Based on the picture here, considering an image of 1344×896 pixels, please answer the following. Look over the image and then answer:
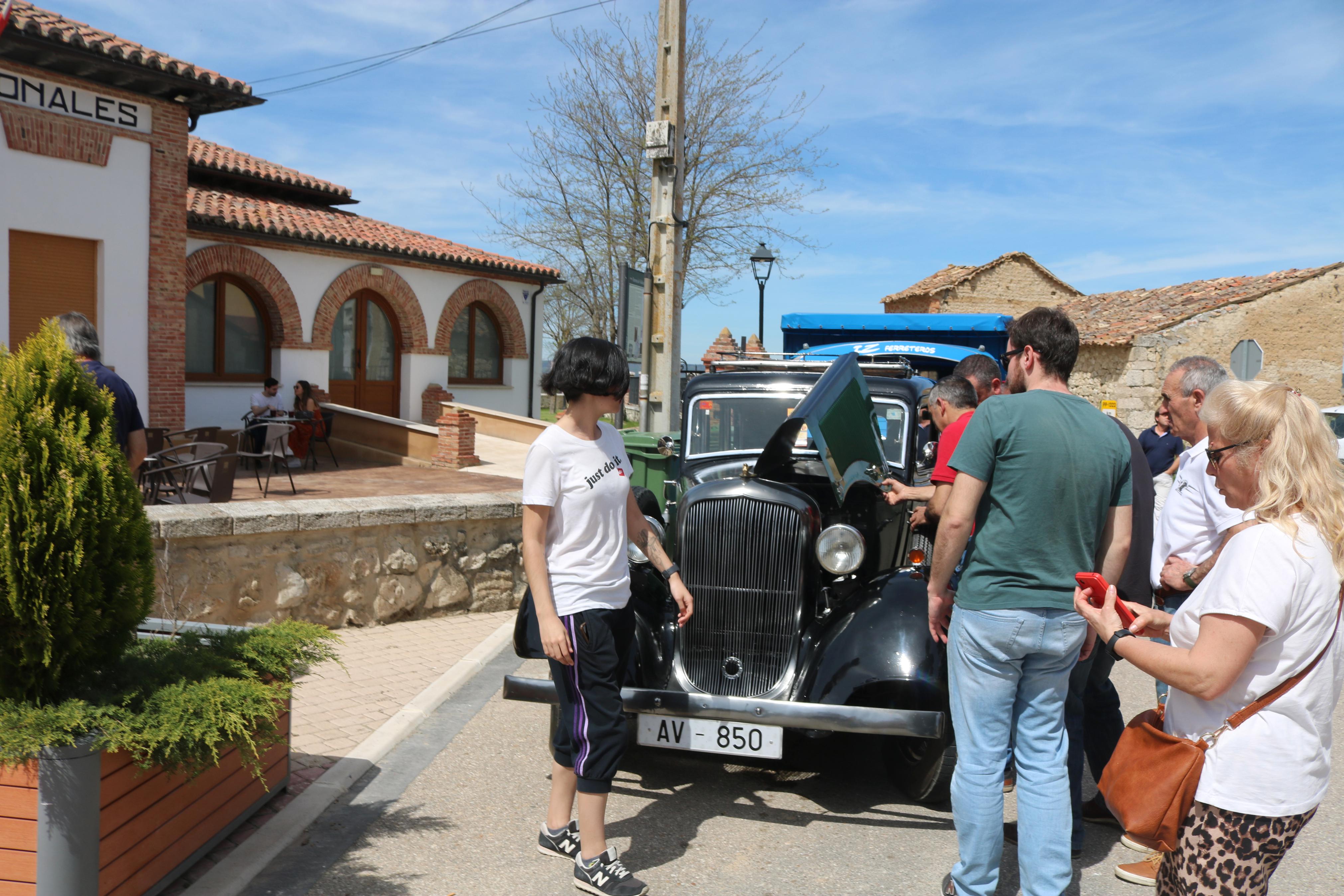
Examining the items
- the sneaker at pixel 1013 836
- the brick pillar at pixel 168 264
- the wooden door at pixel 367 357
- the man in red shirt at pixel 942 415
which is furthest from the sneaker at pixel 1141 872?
the wooden door at pixel 367 357

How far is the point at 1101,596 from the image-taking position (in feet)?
7.91

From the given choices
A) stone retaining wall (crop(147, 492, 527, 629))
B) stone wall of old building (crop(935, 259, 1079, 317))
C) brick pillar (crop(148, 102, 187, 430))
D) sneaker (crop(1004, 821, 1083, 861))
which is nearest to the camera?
sneaker (crop(1004, 821, 1083, 861))

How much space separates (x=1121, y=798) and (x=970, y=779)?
85 centimetres

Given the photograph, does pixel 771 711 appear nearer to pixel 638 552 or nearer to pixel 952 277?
pixel 638 552

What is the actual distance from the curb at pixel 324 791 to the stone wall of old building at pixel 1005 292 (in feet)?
83.2

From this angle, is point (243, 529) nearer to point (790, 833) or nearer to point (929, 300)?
point (790, 833)

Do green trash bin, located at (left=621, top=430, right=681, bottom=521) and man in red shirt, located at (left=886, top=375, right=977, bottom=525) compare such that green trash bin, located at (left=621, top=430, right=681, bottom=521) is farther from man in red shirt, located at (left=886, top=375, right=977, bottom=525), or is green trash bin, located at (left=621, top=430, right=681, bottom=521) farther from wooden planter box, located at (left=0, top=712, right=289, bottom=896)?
wooden planter box, located at (left=0, top=712, right=289, bottom=896)

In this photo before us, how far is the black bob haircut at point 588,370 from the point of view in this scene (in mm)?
3350

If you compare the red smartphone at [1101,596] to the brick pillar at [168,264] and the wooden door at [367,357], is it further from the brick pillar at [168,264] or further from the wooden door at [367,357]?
the wooden door at [367,357]

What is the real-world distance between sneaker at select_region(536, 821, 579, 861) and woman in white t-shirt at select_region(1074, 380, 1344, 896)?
82.4 inches

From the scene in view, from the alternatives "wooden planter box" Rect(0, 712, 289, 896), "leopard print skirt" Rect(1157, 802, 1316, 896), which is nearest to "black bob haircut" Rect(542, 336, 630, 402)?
"wooden planter box" Rect(0, 712, 289, 896)

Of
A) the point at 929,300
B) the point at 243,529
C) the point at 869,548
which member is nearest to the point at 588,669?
the point at 869,548

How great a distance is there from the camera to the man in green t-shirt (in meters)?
3.03

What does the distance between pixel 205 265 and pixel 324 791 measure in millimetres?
13714
